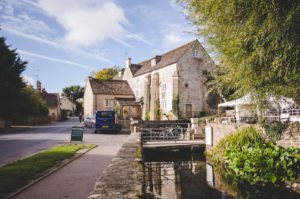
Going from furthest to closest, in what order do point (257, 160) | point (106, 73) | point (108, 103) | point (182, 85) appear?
point (106, 73) → point (108, 103) → point (182, 85) → point (257, 160)

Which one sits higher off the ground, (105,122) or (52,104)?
(52,104)

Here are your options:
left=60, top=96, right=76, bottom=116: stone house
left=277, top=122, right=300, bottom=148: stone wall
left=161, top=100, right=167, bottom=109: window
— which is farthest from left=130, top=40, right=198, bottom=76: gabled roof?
left=60, top=96, right=76, bottom=116: stone house

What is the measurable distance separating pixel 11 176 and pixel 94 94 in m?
32.1

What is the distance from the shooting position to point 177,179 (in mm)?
8500

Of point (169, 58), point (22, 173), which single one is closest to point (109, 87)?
point (169, 58)

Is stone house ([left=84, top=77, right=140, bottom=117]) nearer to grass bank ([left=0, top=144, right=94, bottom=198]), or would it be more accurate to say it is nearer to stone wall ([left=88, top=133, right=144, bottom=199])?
grass bank ([left=0, top=144, right=94, bottom=198])

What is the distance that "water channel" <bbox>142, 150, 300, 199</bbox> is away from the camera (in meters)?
6.94

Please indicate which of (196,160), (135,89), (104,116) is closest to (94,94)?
(135,89)

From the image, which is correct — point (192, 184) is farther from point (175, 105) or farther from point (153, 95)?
point (153, 95)

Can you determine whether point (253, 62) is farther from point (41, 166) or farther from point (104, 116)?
point (104, 116)

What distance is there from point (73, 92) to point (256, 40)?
9708 centimetres

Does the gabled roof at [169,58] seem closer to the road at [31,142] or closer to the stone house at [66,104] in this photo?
the road at [31,142]

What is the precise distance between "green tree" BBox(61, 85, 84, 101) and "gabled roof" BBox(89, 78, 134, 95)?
5896 cm

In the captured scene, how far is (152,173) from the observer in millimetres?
9461
